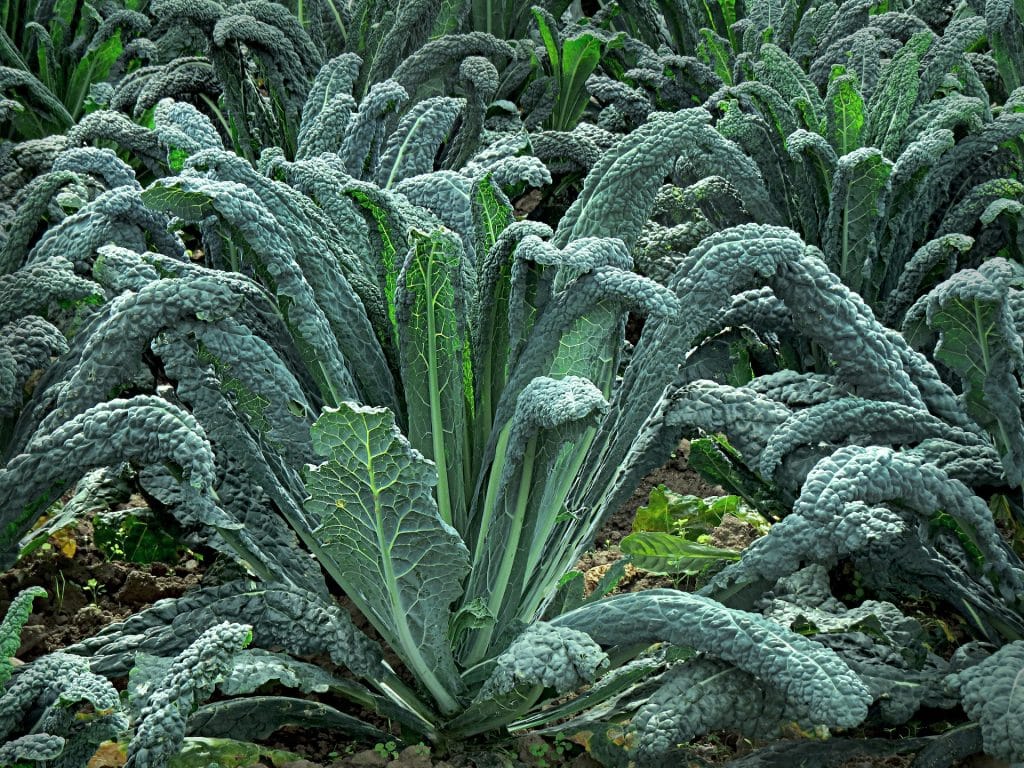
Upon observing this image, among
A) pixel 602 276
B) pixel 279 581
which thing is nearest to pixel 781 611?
pixel 602 276

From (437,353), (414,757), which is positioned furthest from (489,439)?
(414,757)

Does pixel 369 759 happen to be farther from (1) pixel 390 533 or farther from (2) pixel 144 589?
(2) pixel 144 589

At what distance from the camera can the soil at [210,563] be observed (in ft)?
6.47

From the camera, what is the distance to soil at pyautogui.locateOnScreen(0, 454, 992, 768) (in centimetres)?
197

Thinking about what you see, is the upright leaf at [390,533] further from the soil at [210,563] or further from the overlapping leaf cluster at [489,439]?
the soil at [210,563]

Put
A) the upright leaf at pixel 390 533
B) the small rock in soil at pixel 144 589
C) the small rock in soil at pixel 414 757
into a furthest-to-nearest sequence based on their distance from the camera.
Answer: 1. the small rock in soil at pixel 144 589
2. the small rock in soil at pixel 414 757
3. the upright leaf at pixel 390 533

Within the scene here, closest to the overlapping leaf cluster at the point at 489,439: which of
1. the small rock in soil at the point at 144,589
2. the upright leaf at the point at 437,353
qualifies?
the upright leaf at the point at 437,353

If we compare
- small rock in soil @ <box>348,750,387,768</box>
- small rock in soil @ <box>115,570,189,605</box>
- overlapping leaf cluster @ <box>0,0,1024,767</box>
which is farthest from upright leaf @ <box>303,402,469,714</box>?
small rock in soil @ <box>115,570,189,605</box>

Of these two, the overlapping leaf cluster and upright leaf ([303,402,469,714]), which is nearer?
upright leaf ([303,402,469,714])

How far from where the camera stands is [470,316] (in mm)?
2223

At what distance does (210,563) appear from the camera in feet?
8.36

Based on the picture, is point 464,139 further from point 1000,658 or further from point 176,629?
point 1000,658

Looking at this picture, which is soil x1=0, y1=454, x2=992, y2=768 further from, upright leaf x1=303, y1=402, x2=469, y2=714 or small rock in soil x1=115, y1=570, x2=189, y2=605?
upright leaf x1=303, y1=402, x2=469, y2=714

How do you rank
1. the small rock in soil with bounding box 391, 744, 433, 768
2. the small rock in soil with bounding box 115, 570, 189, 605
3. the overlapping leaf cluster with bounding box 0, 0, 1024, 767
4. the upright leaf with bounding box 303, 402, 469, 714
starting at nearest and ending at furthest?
1. the upright leaf with bounding box 303, 402, 469, 714
2. the overlapping leaf cluster with bounding box 0, 0, 1024, 767
3. the small rock in soil with bounding box 391, 744, 433, 768
4. the small rock in soil with bounding box 115, 570, 189, 605
